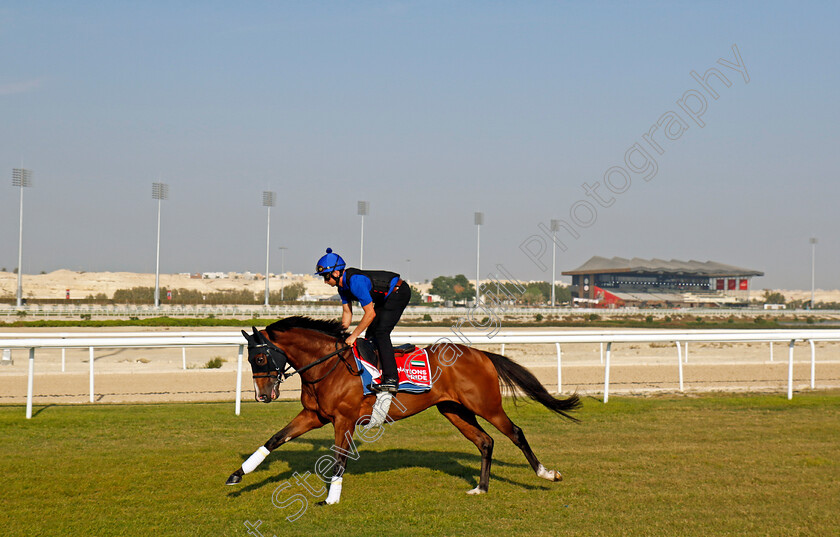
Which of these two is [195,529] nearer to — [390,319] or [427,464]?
[390,319]

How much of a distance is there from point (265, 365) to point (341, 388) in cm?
58

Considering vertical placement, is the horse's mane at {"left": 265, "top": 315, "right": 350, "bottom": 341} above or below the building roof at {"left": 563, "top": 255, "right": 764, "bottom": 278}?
below

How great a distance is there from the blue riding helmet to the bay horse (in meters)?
0.45

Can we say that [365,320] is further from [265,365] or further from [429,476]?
[429,476]

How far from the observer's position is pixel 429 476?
582 cm

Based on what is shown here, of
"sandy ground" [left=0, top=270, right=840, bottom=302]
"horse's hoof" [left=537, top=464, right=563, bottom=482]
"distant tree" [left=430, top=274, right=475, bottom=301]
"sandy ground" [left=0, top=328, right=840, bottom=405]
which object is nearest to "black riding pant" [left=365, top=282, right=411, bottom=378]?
"horse's hoof" [left=537, top=464, right=563, bottom=482]

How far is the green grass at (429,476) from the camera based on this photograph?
4457mm

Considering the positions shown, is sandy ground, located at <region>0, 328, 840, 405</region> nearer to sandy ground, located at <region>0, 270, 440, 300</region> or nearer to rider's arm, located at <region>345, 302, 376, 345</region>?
rider's arm, located at <region>345, 302, 376, 345</region>

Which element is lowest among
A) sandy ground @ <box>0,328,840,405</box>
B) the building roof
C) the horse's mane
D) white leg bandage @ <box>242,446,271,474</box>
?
sandy ground @ <box>0,328,840,405</box>

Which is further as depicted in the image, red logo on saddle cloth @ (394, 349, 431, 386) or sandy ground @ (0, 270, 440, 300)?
sandy ground @ (0, 270, 440, 300)

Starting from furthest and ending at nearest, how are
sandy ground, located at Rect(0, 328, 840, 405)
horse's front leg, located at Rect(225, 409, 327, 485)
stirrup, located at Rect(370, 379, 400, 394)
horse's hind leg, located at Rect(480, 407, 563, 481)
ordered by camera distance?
sandy ground, located at Rect(0, 328, 840, 405) → horse's hind leg, located at Rect(480, 407, 563, 481) → stirrup, located at Rect(370, 379, 400, 394) → horse's front leg, located at Rect(225, 409, 327, 485)

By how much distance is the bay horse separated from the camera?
5.09 m

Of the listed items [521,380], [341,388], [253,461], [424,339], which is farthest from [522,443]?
[424,339]

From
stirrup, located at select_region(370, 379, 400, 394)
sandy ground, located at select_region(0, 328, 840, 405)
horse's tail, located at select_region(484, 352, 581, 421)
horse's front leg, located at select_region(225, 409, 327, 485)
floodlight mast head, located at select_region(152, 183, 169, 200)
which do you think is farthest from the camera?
floodlight mast head, located at select_region(152, 183, 169, 200)
